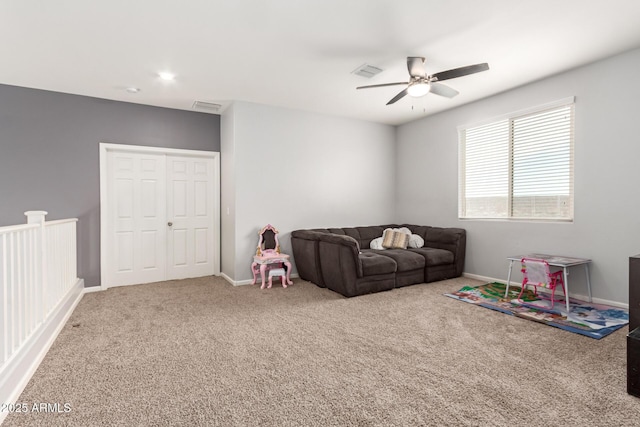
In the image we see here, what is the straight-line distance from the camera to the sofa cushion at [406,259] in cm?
442

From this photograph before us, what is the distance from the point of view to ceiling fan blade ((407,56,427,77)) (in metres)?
3.21

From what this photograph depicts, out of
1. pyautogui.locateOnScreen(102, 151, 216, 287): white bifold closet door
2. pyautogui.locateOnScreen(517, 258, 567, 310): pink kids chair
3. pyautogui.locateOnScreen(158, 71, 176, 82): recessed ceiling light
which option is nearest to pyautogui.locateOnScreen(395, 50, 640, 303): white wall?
pyautogui.locateOnScreen(517, 258, 567, 310): pink kids chair

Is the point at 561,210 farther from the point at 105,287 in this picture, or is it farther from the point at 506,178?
the point at 105,287

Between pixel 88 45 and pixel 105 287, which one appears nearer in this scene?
pixel 88 45

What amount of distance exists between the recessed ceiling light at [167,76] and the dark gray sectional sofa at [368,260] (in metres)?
2.63

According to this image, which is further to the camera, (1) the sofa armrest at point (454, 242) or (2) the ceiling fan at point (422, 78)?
(1) the sofa armrest at point (454, 242)

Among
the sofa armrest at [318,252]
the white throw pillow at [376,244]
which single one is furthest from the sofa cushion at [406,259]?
the sofa armrest at [318,252]

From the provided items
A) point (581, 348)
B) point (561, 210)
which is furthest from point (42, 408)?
point (561, 210)

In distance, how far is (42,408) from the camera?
1.82 metres

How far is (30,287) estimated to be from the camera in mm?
2516

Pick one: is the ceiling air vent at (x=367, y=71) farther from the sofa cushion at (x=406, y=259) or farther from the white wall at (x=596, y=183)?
the sofa cushion at (x=406, y=259)

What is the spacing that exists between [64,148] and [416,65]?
4570 mm

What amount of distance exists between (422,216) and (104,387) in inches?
201

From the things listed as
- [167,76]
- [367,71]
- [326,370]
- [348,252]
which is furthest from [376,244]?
[167,76]
